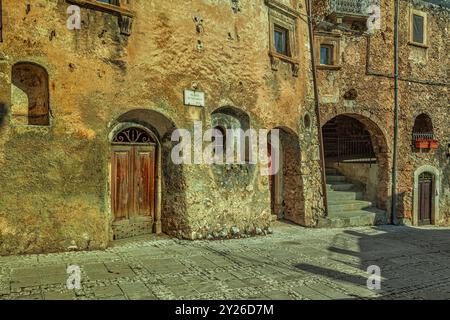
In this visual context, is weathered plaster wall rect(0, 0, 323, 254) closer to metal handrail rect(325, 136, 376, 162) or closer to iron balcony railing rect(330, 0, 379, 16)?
iron balcony railing rect(330, 0, 379, 16)

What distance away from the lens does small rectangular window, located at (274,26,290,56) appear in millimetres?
11320

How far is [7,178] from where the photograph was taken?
264 inches

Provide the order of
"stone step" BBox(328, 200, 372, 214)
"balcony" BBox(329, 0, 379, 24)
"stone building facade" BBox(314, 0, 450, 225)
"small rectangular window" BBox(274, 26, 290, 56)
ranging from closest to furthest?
"small rectangular window" BBox(274, 26, 290, 56) → "stone step" BBox(328, 200, 372, 214) → "balcony" BBox(329, 0, 379, 24) → "stone building facade" BBox(314, 0, 450, 225)

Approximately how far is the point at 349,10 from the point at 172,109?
316 inches

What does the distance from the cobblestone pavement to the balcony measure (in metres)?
7.70

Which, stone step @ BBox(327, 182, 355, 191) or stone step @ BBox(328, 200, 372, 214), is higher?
stone step @ BBox(327, 182, 355, 191)

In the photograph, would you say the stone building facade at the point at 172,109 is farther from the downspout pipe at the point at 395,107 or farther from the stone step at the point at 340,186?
the stone step at the point at 340,186

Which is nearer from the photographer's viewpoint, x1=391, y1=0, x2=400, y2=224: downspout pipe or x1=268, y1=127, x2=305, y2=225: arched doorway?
x1=268, y1=127, x2=305, y2=225: arched doorway

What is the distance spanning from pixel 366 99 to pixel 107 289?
11.1 m

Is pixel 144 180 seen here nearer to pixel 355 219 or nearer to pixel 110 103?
pixel 110 103

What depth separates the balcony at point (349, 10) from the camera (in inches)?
497

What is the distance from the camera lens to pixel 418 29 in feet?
47.1

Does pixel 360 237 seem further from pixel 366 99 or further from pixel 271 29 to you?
pixel 271 29

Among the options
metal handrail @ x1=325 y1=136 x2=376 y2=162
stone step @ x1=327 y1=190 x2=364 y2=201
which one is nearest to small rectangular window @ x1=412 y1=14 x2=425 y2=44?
metal handrail @ x1=325 y1=136 x2=376 y2=162
